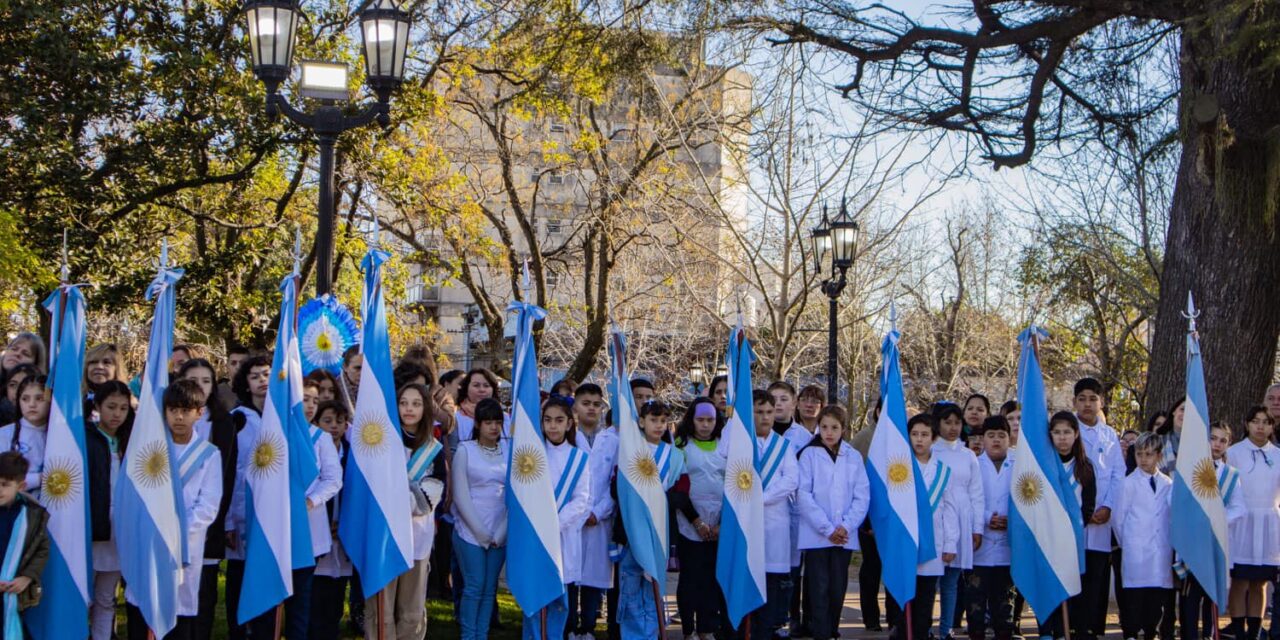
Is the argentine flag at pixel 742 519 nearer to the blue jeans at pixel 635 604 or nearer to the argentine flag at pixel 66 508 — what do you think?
the blue jeans at pixel 635 604

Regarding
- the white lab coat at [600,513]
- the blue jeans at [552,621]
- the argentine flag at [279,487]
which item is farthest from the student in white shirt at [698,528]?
the argentine flag at [279,487]

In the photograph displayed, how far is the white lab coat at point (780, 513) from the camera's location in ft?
30.3

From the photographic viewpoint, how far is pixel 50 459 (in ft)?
23.7

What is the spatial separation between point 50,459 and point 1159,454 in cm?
757

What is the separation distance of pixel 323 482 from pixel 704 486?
2694 mm

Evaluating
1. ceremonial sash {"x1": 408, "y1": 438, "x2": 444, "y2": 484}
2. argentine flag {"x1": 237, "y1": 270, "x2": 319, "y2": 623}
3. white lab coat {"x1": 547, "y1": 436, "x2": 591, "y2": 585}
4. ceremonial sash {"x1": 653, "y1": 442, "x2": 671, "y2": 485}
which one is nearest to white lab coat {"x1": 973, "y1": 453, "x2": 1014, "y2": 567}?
ceremonial sash {"x1": 653, "y1": 442, "x2": 671, "y2": 485}

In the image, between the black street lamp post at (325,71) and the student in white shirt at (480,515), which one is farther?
the black street lamp post at (325,71)

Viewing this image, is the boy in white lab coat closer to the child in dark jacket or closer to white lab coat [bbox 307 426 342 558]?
white lab coat [bbox 307 426 342 558]

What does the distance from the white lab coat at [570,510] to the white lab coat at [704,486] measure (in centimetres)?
88

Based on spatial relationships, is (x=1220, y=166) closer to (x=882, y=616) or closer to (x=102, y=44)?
(x=882, y=616)

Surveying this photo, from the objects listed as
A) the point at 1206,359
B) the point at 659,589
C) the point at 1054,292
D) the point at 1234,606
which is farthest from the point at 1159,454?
the point at 1054,292

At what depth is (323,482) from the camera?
8008 millimetres

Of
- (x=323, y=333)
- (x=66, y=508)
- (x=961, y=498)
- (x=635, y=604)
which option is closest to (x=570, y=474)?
(x=635, y=604)

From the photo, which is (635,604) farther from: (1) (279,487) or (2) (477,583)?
(1) (279,487)
